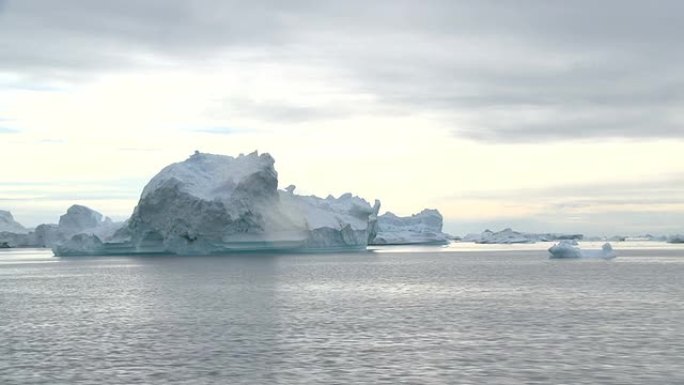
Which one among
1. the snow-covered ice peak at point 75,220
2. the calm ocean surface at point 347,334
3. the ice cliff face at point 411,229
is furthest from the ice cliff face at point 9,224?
the calm ocean surface at point 347,334

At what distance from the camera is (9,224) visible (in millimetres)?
137625

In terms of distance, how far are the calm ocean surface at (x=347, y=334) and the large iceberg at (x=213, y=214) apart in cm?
2494

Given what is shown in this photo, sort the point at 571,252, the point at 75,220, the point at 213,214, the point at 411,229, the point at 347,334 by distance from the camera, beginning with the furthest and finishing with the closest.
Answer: the point at 411,229, the point at 75,220, the point at 571,252, the point at 213,214, the point at 347,334

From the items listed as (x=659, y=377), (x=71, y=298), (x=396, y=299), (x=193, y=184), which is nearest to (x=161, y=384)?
(x=659, y=377)

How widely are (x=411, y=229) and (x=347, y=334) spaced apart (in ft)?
394

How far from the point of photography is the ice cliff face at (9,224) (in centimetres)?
13612

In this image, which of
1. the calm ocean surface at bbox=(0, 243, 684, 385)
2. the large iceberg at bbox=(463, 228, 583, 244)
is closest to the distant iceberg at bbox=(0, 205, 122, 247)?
the calm ocean surface at bbox=(0, 243, 684, 385)

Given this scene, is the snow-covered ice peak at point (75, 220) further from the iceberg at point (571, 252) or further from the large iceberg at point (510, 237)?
the large iceberg at point (510, 237)

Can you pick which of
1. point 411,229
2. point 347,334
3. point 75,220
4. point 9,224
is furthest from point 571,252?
point 9,224

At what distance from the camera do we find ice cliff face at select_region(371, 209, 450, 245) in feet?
451

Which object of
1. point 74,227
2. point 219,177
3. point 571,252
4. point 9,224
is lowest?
point 571,252

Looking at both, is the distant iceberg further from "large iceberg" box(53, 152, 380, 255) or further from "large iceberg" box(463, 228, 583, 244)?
"large iceberg" box(463, 228, 583, 244)

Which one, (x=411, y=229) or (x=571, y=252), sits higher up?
(x=411, y=229)

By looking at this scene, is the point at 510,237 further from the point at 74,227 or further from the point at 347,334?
the point at 347,334
